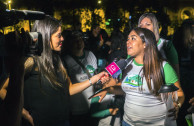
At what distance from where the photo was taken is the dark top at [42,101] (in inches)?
69.9

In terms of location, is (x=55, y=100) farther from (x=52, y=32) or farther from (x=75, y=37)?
(x=75, y=37)

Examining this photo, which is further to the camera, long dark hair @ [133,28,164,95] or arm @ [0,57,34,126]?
long dark hair @ [133,28,164,95]

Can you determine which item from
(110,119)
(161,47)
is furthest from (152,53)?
(110,119)

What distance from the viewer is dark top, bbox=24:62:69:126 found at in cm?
178

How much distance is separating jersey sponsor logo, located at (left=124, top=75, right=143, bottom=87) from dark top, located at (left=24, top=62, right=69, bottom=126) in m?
0.91

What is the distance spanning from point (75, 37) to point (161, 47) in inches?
58.9

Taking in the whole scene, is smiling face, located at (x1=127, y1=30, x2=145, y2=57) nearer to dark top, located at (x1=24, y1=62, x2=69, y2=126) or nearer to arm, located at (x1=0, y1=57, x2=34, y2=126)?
dark top, located at (x1=24, y1=62, x2=69, y2=126)

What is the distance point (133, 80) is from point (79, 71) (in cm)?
97

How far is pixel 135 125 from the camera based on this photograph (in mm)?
2104

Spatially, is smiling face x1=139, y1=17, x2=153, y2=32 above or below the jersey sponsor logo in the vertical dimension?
above

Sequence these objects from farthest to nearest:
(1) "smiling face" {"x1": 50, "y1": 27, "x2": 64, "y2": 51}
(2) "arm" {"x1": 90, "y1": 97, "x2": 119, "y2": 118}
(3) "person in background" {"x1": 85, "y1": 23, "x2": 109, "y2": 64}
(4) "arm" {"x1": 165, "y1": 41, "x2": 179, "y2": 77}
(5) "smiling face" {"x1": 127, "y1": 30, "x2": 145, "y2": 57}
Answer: (3) "person in background" {"x1": 85, "y1": 23, "x2": 109, "y2": 64}, (4) "arm" {"x1": 165, "y1": 41, "x2": 179, "y2": 77}, (2) "arm" {"x1": 90, "y1": 97, "x2": 119, "y2": 118}, (5) "smiling face" {"x1": 127, "y1": 30, "x2": 145, "y2": 57}, (1) "smiling face" {"x1": 50, "y1": 27, "x2": 64, "y2": 51}

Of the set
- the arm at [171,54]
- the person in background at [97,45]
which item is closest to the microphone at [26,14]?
the arm at [171,54]

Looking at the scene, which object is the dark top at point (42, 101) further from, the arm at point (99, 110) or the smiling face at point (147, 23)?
the smiling face at point (147, 23)

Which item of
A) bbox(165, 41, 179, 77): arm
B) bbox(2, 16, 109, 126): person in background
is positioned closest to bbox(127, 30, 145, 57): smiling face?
bbox(165, 41, 179, 77): arm
